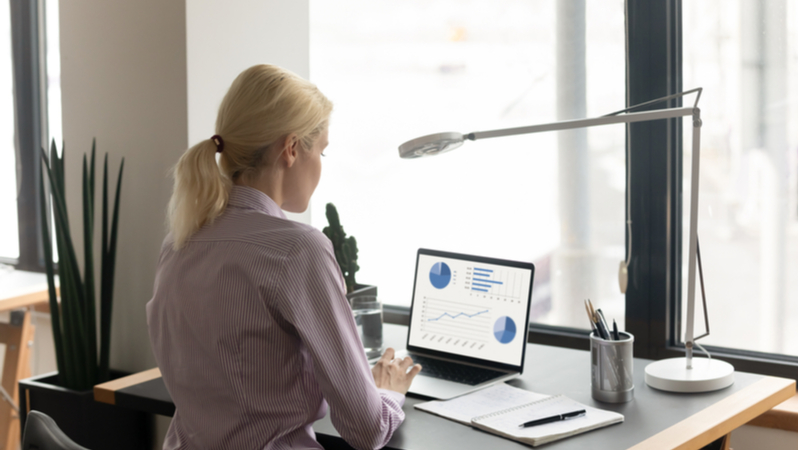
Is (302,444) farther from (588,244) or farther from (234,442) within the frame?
(588,244)

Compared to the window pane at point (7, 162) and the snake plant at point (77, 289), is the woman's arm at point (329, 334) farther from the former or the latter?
the window pane at point (7, 162)

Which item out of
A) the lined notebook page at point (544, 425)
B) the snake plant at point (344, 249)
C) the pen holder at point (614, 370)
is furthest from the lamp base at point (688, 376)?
the snake plant at point (344, 249)

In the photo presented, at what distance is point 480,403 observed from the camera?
4.77 ft

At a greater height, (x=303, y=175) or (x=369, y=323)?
(x=303, y=175)

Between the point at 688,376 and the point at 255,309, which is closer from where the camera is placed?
the point at 255,309

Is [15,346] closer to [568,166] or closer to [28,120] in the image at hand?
[28,120]

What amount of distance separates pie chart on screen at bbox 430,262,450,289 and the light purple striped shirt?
25.4 inches

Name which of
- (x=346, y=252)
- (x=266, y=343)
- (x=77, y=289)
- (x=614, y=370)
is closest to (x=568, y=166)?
(x=346, y=252)

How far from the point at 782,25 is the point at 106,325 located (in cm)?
206

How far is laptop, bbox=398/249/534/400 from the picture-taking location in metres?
1.65

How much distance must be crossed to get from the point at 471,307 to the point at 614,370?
0.42 metres

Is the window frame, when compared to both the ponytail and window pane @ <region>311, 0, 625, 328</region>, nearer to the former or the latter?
window pane @ <region>311, 0, 625, 328</region>

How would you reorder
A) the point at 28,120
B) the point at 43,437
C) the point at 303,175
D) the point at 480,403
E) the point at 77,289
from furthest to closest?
1. the point at 28,120
2. the point at 77,289
3. the point at 480,403
4. the point at 303,175
5. the point at 43,437

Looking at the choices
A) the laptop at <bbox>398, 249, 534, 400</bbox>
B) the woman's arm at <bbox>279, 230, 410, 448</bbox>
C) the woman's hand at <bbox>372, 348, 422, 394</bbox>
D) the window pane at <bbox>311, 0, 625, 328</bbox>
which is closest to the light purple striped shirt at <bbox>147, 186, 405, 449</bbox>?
the woman's arm at <bbox>279, 230, 410, 448</bbox>
